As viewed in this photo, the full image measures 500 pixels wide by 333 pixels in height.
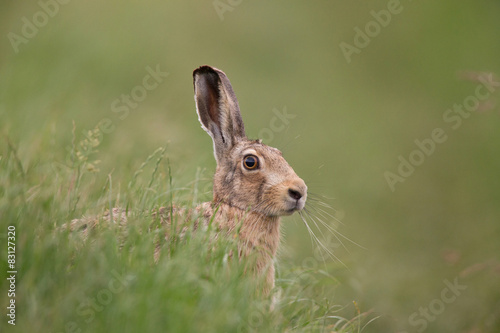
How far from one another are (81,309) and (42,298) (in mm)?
280

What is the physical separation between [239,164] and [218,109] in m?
0.72

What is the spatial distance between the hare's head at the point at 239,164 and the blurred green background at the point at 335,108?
17.4 inches

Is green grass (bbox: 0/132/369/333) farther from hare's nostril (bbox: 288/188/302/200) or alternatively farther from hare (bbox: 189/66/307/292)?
hare's nostril (bbox: 288/188/302/200)

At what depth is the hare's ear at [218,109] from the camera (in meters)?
6.59

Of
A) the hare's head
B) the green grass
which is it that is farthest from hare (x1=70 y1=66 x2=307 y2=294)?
the green grass

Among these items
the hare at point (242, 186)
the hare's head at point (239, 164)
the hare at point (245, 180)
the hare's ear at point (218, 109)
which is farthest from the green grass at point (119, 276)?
the hare's ear at point (218, 109)

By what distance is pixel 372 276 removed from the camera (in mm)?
9562

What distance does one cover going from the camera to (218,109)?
6.70 meters

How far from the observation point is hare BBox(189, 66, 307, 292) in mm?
5945

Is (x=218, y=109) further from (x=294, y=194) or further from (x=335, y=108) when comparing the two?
(x=335, y=108)

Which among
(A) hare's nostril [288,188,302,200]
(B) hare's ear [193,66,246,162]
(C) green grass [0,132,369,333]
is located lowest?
(C) green grass [0,132,369,333]

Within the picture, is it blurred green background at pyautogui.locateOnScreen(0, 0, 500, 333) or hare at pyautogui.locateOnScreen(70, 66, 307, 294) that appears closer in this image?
hare at pyautogui.locateOnScreen(70, 66, 307, 294)

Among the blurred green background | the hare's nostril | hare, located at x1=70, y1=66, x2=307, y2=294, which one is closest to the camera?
hare, located at x1=70, y1=66, x2=307, y2=294

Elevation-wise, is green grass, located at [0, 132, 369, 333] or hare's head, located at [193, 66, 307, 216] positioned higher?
hare's head, located at [193, 66, 307, 216]
